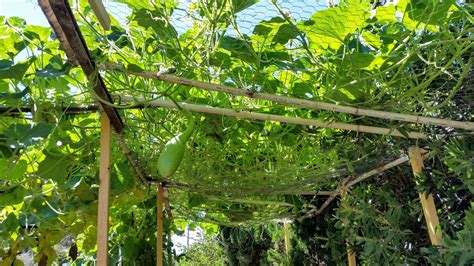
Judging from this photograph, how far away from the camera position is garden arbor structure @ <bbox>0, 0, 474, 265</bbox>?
2.86ft

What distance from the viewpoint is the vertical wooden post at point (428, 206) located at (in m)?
1.44

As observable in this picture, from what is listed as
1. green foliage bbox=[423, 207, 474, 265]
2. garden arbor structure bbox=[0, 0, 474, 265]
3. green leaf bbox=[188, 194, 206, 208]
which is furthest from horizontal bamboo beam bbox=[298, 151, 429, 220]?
green leaf bbox=[188, 194, 206, 208]

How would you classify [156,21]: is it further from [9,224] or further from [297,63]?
[9,224]

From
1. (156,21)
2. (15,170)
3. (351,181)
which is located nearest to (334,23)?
(156,21)

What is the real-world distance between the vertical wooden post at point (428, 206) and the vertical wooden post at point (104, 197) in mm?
998

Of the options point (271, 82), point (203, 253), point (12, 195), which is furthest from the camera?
point (203, 253)

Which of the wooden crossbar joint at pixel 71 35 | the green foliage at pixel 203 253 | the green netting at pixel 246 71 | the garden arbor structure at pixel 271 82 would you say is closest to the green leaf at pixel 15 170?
the green netting at pixel 246 71

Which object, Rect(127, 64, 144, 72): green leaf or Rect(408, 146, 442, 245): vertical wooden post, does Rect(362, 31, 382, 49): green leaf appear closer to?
Rect(127, 64, 144, 72): green leaf

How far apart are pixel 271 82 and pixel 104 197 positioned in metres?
0.49

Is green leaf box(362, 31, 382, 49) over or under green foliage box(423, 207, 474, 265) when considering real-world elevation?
over

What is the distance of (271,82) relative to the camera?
1140 millimetres

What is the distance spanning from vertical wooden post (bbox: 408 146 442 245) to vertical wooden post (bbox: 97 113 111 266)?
998 millimetres

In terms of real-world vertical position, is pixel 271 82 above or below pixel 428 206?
above

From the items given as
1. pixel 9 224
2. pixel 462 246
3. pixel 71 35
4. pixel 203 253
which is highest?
pixel 203 253
